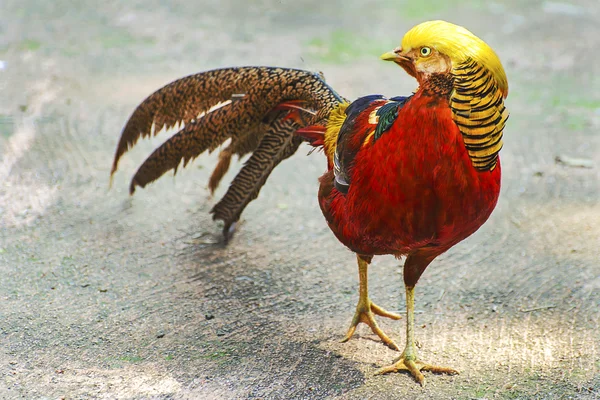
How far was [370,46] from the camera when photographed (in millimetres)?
7836

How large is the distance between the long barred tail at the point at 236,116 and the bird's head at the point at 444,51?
1.23 m

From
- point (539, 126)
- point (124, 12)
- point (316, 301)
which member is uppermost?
point (124, 12)

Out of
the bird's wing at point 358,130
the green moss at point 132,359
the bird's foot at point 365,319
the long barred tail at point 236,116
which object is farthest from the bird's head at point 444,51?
the green moss at point 132,359

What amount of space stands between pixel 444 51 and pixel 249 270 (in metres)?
2.03

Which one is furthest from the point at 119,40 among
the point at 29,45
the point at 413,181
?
the point at 413,181

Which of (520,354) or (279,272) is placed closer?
(520,354)

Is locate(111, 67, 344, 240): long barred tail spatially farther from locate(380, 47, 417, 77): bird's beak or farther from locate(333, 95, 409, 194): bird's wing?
locate(380, 47, 417, 77): bird's beak

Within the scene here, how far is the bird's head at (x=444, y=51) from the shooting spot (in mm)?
2316

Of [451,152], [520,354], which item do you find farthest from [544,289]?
[451,152]

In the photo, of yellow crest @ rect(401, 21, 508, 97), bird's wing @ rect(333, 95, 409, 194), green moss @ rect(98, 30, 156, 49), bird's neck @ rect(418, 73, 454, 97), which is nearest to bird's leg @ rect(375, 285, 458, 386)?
bird's wing @ rect(333, 95, 409, 194)

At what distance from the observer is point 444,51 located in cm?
233

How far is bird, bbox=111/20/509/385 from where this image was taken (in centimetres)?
238

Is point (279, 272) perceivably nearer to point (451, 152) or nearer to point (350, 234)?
point (350, 234)

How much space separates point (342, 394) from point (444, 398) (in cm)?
43
